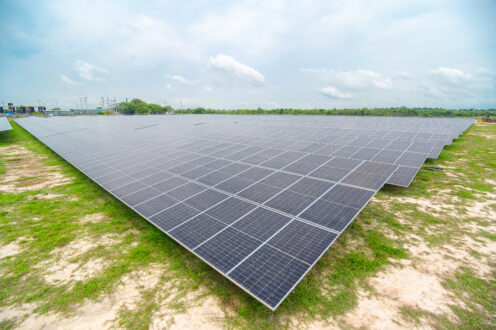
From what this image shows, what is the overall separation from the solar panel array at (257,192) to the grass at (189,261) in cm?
133

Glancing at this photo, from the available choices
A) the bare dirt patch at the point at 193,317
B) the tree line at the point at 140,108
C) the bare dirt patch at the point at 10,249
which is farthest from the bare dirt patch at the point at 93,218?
the tree line at the point at 140,108

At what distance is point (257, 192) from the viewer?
851 cm

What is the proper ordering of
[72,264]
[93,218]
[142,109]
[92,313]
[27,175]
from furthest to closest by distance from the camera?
[142,109], [27,175], [93,218], [72,264], [92,313]

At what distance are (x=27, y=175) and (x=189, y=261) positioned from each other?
17.5 m

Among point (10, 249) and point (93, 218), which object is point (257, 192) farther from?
point (10, 249)

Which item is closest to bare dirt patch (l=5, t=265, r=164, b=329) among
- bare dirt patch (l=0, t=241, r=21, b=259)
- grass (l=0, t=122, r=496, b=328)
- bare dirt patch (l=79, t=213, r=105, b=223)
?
grass (l=0, t=122, r=496, b=328)

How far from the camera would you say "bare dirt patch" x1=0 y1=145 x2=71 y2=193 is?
14000 mm

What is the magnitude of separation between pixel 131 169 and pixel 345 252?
37.3 feet

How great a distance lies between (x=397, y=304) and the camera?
5551 millimetres

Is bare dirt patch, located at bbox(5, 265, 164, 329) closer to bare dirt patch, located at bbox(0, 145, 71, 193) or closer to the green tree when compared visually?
bare dirt patch, located at bbox(0, 145, 71, 193)

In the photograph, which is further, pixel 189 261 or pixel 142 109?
pixel 142 109

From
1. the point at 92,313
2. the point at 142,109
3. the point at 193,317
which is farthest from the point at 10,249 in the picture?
the point at 142,109

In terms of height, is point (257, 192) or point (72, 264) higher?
point (257, 192)

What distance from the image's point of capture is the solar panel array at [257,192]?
5.36m
